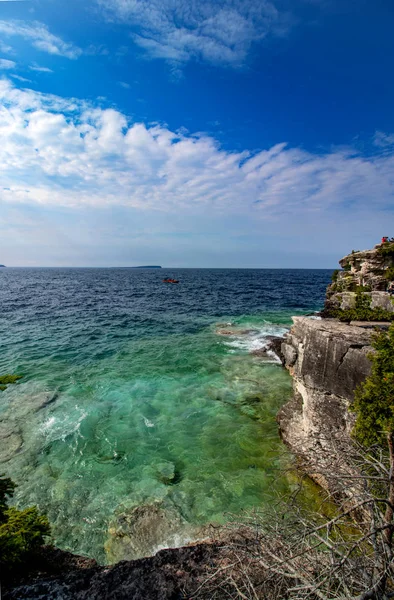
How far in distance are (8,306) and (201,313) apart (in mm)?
29856

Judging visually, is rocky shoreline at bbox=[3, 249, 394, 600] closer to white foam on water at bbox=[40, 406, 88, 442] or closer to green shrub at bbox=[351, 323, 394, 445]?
green shrub at bbox=[351, 323, 394, 445]

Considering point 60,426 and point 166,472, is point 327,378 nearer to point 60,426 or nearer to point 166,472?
point 166,472

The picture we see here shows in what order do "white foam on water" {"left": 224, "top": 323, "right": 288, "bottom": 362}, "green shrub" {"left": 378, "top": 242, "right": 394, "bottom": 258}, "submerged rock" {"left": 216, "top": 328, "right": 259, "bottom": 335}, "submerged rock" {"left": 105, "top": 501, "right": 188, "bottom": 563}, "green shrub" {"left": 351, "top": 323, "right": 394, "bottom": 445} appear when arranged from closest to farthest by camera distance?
1. "green shrub" {"left": 351, "top": 323, "right": 394, "bottom": 445}
2. "submerged rock" {"left": 105, "top": 501, "right": 188, "bottom": 563}
3. "white foam on water" {"left": 224, "top": 323, "right": 288, "bottom": 362}
4. "green shrub" {"left": 378, "top": 242, "right": 394, "bottom": 258}
5. "submerged rock" {"left": 216, "top": 328, "right": 259, "bottom": 335}

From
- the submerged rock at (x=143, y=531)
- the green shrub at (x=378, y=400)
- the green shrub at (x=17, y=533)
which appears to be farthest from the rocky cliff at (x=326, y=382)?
the green shrub at (x=17, y=533)

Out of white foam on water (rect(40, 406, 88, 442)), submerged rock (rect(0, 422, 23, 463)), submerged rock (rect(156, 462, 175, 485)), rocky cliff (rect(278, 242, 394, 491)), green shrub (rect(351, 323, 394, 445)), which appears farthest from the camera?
white foam on water (rect(40, 406, 88, 442))

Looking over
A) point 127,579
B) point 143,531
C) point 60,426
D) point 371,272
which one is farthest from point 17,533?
point 371,272

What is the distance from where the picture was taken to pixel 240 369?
18.3 meters

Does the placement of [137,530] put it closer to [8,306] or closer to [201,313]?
[201,313]

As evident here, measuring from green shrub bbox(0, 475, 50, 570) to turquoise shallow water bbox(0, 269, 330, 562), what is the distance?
10.7 feet

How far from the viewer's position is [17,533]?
4453mm

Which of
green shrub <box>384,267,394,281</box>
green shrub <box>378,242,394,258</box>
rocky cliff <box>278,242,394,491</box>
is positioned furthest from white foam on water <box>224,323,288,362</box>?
green shrub <box>378,242,394,258</box>

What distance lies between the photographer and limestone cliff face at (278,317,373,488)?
8.39 m

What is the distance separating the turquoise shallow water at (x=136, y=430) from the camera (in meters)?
8.21

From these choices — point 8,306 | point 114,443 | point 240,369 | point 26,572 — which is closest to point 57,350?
point 114,443
